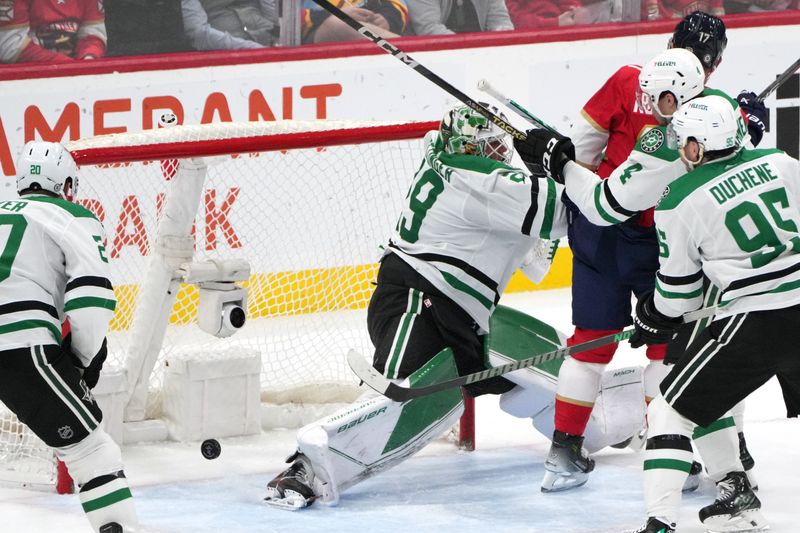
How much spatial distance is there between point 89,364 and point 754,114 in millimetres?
1849

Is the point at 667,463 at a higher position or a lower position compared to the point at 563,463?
higher

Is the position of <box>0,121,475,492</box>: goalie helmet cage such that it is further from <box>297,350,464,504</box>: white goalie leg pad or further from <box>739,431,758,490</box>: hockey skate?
<box>739,431,758,490</box>: hockey skate

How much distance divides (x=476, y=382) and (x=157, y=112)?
2221 mm

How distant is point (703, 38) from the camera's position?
410 centimetres

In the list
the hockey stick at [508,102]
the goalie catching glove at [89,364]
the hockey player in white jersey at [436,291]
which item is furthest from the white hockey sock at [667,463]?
the goalie catching glove at [89,364]

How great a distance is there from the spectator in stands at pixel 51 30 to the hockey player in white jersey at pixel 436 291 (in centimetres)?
205

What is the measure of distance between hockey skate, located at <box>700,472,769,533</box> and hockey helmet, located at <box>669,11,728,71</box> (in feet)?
3.45

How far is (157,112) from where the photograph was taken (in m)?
6.02

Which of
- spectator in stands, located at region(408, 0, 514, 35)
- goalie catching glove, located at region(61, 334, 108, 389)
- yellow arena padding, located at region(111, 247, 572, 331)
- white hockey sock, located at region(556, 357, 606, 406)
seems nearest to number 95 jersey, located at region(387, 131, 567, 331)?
white hockey sock, located at region(556, 357, 606, 406)

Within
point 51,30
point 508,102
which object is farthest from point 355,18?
point 508,102

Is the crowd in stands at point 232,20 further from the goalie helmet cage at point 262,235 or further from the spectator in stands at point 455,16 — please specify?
the goalie helmet cage at point 262,235

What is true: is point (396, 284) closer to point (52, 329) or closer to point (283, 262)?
point (52, 329)

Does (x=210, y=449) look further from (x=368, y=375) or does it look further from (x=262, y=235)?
(x=262, y=235)

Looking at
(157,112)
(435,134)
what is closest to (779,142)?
(157,112)
